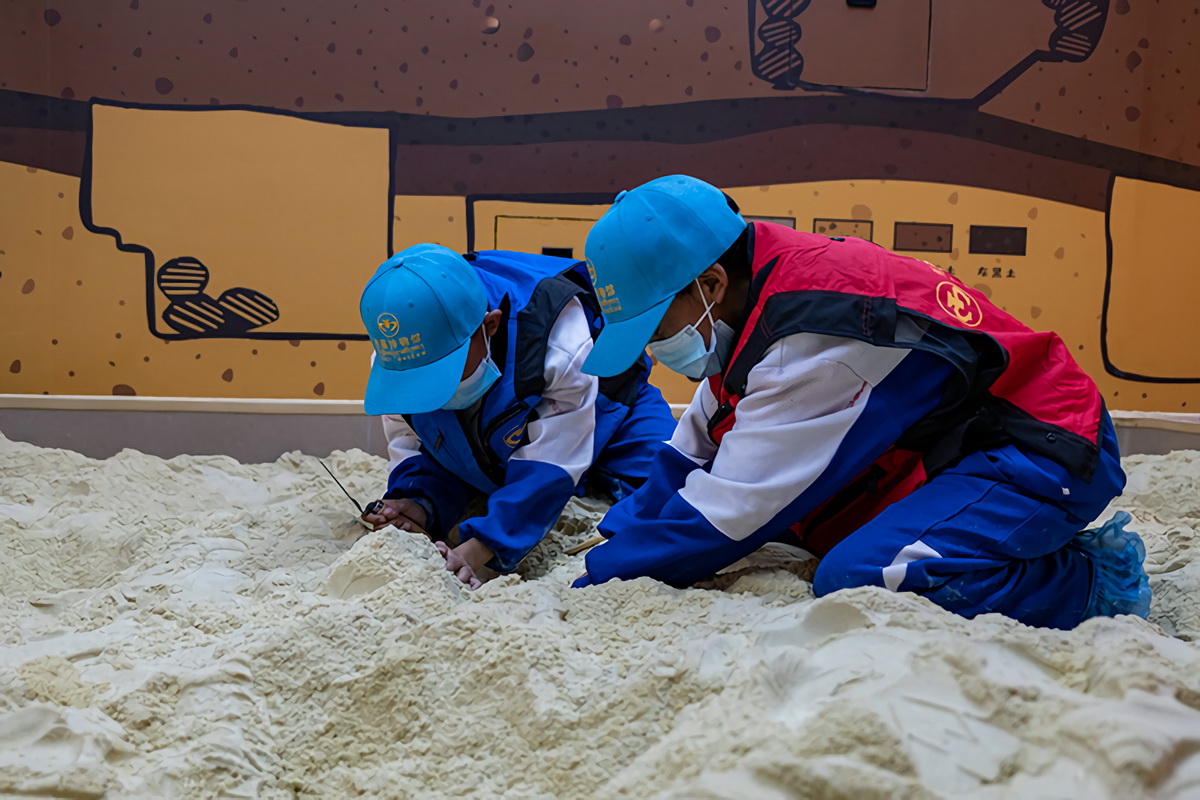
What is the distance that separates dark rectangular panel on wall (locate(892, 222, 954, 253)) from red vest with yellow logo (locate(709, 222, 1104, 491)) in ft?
5.86

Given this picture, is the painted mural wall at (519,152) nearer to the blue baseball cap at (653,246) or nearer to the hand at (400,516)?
the hand at (400,516)

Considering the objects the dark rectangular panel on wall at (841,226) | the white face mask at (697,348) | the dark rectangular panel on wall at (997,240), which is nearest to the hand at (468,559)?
the white face mask at (697,348)

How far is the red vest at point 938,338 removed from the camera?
1.27 meters

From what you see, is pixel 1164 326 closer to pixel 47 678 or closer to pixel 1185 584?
pixel 1185 584

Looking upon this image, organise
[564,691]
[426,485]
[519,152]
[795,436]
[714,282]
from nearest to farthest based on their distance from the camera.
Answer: [564,691] → [795,436] → [714,282] → [426,485] → [519,152]

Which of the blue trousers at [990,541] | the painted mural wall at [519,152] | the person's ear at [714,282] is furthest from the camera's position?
the painted mural wall at [519,152]

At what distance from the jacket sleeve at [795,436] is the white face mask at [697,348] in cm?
12

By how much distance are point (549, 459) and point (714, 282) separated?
495 mm

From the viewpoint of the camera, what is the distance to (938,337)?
4.21 ft

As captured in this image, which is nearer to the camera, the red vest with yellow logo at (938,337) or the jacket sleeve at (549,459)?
the red vest with yellow logo at (938,337)

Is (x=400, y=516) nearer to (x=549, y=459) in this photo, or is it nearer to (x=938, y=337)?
(x=549, y=459)

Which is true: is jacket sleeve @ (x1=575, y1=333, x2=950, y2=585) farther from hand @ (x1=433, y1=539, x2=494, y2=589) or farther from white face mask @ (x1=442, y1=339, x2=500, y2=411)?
white face mask @ (x1=442, y1=339, x2=500, y2=411)

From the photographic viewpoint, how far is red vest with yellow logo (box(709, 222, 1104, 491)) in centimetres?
127

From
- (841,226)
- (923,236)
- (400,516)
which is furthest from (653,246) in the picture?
(923,236)
